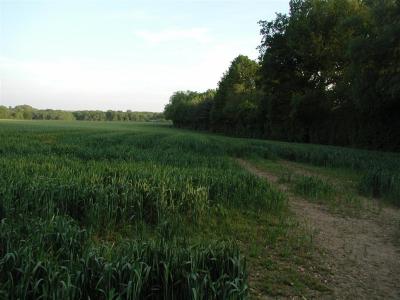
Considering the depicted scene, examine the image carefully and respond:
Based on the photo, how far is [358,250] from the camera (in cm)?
714

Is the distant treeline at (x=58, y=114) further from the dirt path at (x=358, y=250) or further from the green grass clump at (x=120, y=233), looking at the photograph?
the dirt path at (x=358, y=250)

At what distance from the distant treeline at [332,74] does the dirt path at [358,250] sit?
13.6 meters

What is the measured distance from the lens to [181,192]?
8648 mm

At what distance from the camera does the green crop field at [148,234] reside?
165 inches

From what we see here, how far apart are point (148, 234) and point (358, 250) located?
392 cm

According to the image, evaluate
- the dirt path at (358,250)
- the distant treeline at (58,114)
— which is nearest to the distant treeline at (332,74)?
the dirt path at (358,250)

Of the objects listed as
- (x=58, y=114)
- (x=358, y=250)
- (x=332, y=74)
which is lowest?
(x=58, y=114)

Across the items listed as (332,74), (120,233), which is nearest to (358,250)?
(120,233)

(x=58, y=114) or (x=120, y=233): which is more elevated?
(x=120, y=233)

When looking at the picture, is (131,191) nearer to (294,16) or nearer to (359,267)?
(359,267)

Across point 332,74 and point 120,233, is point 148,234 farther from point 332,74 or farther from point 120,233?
point 332,74

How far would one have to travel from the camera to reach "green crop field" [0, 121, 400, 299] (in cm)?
420

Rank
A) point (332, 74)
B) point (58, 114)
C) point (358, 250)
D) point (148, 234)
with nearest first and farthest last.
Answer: point (358, 250)
point (148, 234)
point (332, 74)
point (58, 114)

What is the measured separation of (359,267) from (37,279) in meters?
4.85
